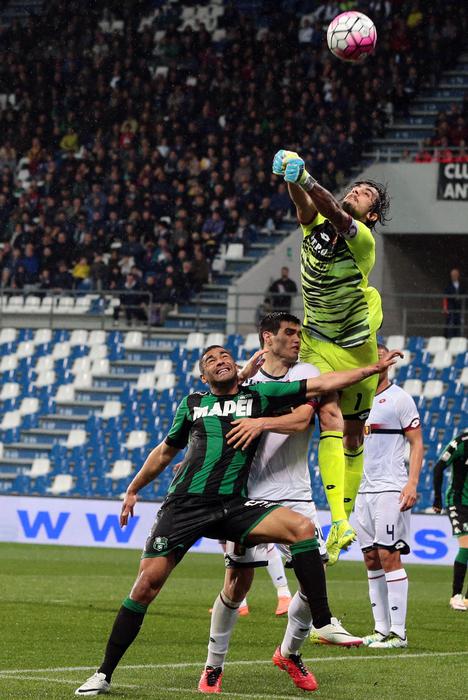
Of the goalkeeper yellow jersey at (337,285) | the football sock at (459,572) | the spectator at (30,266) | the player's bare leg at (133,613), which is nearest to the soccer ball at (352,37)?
the goalkeeper yellow jersey at (337,285)

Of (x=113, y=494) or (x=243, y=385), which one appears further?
(x=113, y=494)

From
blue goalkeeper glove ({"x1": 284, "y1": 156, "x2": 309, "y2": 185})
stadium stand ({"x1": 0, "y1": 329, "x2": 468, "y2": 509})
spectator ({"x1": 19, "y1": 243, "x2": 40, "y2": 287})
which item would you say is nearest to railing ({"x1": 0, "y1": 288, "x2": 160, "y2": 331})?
spectator ({"x1": 19, "y1": 243, "x2": 40, "y2": 287})

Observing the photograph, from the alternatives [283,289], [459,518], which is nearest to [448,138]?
[283,289]

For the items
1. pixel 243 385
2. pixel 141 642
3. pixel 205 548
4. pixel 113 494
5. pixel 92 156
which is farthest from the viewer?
pixel 92 156

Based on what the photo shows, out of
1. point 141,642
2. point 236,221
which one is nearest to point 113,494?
point 236,221

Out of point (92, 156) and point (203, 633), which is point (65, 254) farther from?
point (203, 633)

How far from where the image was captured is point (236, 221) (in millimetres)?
26703

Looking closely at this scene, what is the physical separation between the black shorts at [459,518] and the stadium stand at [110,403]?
6.84m

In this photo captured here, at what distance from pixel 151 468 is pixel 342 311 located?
147 centimetres

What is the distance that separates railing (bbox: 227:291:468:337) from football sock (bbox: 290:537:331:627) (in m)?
15.3

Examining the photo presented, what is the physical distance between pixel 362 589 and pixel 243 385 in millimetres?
7360

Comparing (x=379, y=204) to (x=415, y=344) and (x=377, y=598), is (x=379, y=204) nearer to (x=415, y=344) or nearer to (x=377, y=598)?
(x=377, y=598)

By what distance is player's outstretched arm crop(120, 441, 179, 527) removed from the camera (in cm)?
773

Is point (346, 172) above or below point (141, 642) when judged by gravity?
above
